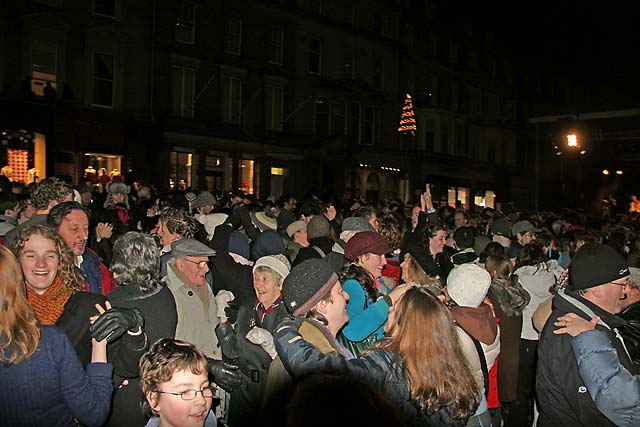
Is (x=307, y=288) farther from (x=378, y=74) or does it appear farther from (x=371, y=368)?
(x=378, y=74)

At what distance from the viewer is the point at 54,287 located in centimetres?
387

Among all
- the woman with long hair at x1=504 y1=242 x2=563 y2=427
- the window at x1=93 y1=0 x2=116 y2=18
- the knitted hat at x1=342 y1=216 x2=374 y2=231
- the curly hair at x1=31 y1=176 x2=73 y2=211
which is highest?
the window at x1=93 y1=0 x2=116 y2=18

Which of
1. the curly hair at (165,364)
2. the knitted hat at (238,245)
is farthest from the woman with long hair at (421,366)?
the knitted hat at (238,245)

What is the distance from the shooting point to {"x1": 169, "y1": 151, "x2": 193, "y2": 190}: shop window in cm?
2695

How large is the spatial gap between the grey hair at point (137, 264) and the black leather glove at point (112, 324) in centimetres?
86

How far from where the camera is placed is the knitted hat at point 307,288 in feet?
11.6

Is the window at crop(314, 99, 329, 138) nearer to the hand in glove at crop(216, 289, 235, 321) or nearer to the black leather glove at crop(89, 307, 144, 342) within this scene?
the hand in glove at crop(216, 289, 235, 321)

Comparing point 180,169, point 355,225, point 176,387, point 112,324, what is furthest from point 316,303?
point 180,169

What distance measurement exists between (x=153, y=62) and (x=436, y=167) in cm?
2319

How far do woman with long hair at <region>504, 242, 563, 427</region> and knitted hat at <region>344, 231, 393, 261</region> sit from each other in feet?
7.00

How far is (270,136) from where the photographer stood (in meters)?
31.3

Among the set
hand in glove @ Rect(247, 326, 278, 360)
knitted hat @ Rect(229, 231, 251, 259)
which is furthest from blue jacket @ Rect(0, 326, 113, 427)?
knitted hat @ Rect(229, 231, 251, 259)

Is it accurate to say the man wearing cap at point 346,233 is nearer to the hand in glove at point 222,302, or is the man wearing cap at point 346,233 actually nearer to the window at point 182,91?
the hand in glove at point 222,302

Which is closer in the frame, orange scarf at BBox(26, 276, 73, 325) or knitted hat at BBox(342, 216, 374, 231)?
orange scarf at BBox(26, 276, 73, 325)
